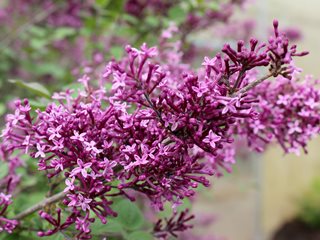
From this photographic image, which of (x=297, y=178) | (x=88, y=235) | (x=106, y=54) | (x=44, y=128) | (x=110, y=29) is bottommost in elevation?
(x=88, y=235)

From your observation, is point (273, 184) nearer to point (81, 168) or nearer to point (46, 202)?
point (46, 202)

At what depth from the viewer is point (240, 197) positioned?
363 centimetres

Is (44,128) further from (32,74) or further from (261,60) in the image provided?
(32,74)

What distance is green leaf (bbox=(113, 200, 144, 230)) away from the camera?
93 cm

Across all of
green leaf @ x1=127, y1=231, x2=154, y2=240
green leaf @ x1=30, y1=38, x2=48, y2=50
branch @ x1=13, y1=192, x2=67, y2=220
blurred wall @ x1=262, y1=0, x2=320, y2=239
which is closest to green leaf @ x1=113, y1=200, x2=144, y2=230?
green leaf @ x1=127, y1=231, x2=154, y2=240

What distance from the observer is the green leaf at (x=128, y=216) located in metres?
0.93

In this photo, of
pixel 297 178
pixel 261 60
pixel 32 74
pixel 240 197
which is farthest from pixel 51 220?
pixel 297 178

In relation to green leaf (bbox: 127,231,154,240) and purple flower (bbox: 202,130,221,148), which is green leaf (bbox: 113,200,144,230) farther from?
purple flower (bbox: 202,130,221,148)

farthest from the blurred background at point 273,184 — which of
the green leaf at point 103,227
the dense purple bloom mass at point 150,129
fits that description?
the dense purple bloom mass at point 150,129

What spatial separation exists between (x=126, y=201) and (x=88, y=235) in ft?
0.80

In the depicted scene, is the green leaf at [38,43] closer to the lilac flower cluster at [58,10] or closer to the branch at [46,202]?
the lilac flower cluster at [58,10]

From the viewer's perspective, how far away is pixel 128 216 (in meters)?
0.94

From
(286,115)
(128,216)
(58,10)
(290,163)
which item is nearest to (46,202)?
(128,216)

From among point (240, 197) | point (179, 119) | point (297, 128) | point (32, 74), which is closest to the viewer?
point (179, 119)
